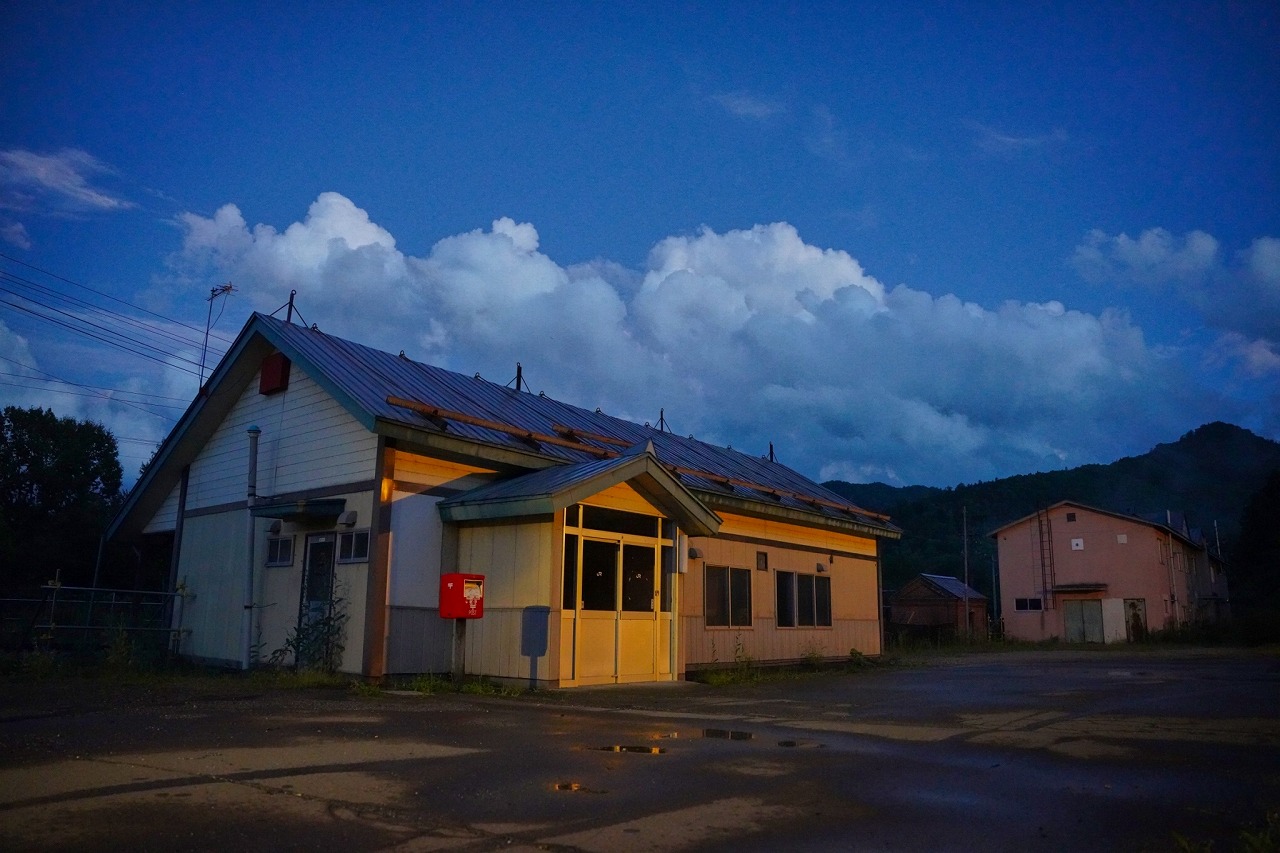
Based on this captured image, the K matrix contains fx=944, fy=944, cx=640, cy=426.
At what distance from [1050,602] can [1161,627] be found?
17.0ft

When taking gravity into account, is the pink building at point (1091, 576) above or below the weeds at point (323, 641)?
above

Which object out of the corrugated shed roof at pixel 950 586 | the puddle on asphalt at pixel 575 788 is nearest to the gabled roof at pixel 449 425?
the puddle on asphalt at pixel 575 788

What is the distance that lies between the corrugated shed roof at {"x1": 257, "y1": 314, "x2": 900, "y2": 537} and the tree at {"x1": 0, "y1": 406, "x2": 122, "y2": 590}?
27.3 m

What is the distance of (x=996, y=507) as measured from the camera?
87375mm

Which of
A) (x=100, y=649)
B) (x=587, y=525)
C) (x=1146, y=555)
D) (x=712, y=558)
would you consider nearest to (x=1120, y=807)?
(x=587, y=525)

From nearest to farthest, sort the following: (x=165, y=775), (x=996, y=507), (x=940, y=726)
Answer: (x=165, y=775) < (x=940, y=726) < (x=996, y=507)

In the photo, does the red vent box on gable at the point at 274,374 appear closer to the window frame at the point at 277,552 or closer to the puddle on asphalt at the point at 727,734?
the window frame at the point at 277,552

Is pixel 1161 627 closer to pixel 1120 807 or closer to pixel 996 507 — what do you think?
pixel 996 507

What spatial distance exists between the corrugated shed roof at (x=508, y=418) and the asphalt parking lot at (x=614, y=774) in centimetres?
500

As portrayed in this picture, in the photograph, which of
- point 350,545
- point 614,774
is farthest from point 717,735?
point 350,545

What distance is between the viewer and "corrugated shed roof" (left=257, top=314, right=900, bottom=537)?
1536cm

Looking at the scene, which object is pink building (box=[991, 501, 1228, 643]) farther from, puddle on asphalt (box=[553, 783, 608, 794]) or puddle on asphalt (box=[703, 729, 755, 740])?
puddle on asphalt (box=[553, 783, 608, 794])

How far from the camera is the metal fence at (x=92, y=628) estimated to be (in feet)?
55.7

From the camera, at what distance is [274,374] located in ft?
57.0
